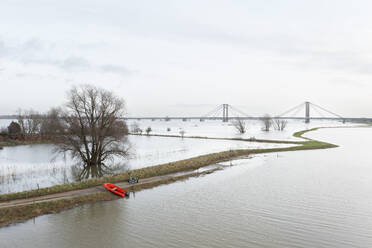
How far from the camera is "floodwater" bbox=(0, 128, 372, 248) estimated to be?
13.5m

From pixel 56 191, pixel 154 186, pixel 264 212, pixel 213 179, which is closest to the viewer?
pixel 264 212

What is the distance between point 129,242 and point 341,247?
10820mm

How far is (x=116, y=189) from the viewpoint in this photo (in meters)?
21.5

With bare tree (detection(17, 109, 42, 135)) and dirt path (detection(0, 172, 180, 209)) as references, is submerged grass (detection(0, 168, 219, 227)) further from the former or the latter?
bare tree (detection(17, 109, 42, 135))

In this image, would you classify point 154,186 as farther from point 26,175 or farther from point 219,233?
point 26,175

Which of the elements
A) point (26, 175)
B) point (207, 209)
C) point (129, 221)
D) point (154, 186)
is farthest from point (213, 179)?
point (26, 175)

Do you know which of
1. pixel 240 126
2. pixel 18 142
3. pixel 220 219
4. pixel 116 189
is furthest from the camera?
pixel 240 126

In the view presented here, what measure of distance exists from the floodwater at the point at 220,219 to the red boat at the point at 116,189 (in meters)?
0.76

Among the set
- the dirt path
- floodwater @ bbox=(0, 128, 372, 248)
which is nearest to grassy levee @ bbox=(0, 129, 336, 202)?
the dirt path

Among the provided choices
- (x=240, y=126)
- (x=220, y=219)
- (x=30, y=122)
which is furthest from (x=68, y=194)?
(x=240, y=126)

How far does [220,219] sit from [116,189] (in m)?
9.72

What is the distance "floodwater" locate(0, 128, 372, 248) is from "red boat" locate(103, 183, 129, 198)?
757 millimetres

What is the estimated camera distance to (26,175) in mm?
28375

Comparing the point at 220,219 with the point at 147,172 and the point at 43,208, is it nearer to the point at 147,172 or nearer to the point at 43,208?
the point at 43,208
